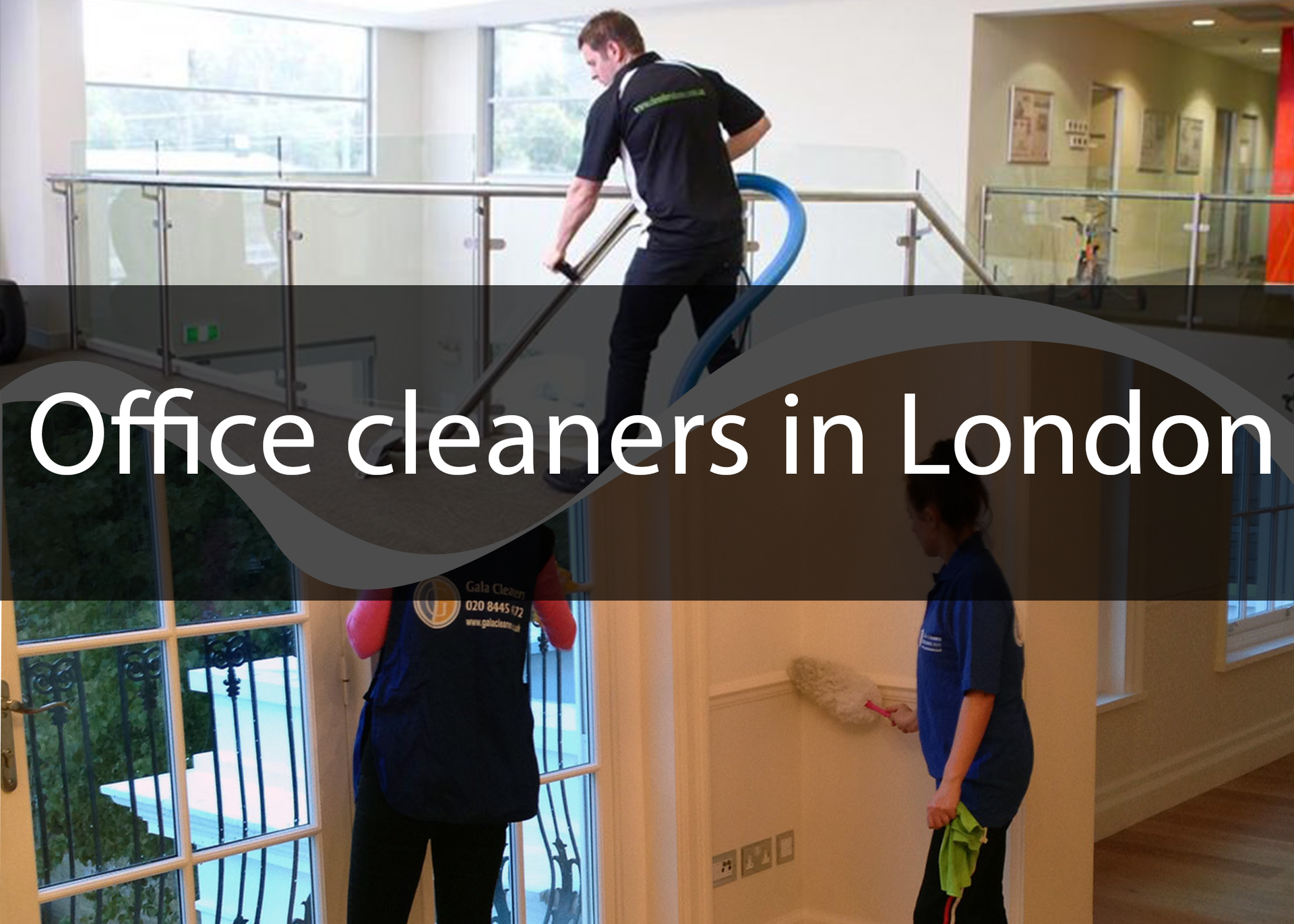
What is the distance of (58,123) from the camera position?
24.9 ft

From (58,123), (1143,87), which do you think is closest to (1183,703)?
(58,123)

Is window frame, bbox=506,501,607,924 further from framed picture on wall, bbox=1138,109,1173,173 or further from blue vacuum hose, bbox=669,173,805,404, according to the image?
framed picture on wall, bbox=1138,109,1173,173

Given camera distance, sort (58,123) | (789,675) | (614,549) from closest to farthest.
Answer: (614,549), (789,675), (58,123)

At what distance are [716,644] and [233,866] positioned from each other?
1236 millimetres

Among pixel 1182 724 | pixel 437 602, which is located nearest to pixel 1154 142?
pixel 1182 724

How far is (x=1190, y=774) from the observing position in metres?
5.44

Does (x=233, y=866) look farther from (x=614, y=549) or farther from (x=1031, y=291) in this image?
(x=1031, y=291)

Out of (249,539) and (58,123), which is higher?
(58,123)

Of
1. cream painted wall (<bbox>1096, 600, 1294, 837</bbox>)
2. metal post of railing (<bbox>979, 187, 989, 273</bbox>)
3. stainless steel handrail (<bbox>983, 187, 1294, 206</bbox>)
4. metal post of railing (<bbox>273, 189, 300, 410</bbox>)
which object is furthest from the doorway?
metal post of railing (<bbox>273, 189, 300, 410</bbox>)

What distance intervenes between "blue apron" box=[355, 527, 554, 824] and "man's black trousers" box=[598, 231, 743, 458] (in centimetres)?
39

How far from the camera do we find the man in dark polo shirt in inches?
112

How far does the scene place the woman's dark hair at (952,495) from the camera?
3.15m

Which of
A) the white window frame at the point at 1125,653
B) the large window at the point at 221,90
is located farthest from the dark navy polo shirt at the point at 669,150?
the large window at the point at 221,90
